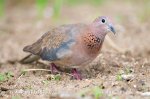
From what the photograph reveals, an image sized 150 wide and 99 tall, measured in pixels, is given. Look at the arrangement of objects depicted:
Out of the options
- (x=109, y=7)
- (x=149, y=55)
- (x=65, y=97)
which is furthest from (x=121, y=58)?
(x=109, y=7)

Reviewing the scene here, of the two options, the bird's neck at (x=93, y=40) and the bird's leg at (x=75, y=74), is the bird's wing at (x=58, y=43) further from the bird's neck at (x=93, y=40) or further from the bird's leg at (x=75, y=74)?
the bird's leg at (x=75, y=74)

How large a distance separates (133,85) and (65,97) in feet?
2.78

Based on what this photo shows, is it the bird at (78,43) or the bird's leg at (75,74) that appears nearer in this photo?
the bird at (78,43)

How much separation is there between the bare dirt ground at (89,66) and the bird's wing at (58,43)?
10.5 inches

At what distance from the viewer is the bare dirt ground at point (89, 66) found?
5363mm

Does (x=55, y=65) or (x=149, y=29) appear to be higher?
(x=149, y=29)

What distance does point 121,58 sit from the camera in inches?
287

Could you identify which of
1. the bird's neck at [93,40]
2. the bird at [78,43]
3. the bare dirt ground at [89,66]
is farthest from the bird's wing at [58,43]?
the bare dirt ground at [89,66]

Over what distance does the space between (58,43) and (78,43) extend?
1.11ft

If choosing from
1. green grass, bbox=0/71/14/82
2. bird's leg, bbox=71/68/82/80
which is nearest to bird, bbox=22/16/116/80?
bird's leg, bbox=71/68/82/80

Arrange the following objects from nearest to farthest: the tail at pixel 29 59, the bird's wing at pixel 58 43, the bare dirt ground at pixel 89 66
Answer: the bare dirt ground at pixel 89 66
the bird's wing at pixel 58 43
the tail at pixel 29 59

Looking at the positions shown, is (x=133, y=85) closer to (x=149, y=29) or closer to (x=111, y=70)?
(x=111, y=70)

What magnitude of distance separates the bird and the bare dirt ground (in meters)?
0.22

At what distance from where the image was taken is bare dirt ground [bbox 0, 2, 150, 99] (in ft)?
17.6
